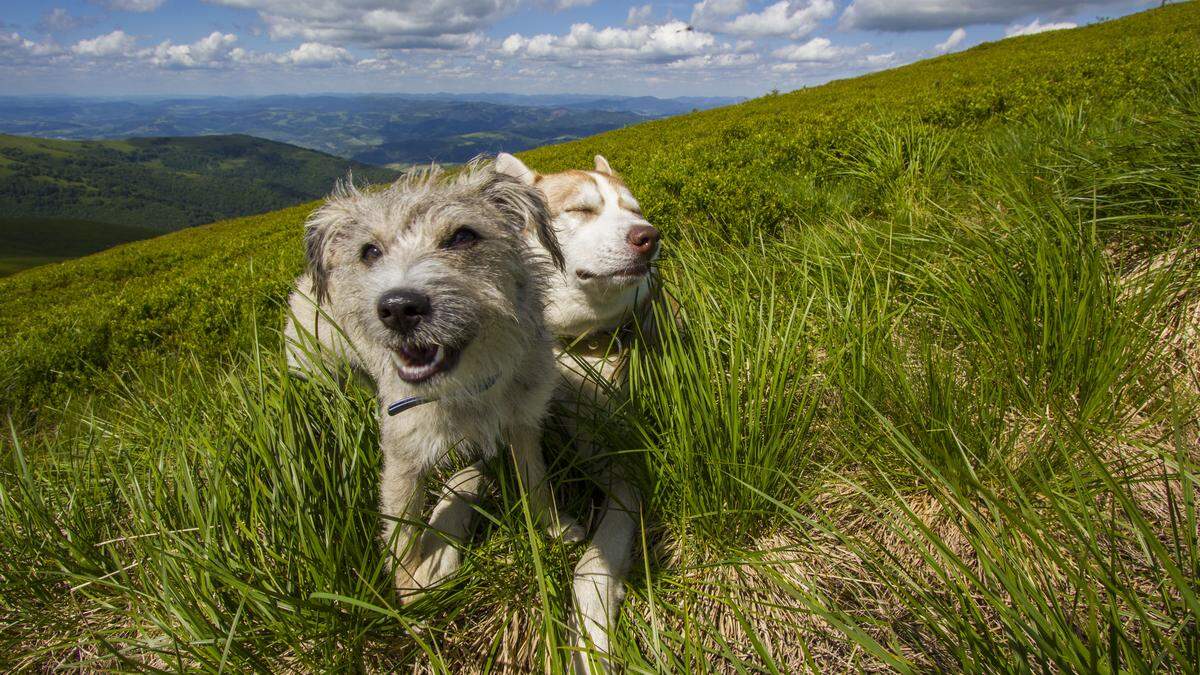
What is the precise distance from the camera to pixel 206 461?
271 centimetres

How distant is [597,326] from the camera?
4.40 metres

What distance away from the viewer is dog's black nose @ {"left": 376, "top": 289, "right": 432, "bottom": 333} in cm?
237

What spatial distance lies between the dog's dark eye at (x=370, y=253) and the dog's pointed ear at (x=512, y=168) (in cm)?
205

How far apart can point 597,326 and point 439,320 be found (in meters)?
2.07

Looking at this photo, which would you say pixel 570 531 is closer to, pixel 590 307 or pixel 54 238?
pixel 590 307

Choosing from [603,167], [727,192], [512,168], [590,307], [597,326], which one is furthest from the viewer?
[727,192]

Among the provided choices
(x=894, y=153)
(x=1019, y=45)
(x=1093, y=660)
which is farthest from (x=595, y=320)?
(x=1019, y=45)

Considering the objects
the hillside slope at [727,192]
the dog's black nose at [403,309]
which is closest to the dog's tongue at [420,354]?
the dog's black nose at [403,309]

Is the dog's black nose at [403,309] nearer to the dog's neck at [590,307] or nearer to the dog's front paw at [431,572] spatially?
the dog's front paw at [431,572]

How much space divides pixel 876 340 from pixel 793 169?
6782 mm

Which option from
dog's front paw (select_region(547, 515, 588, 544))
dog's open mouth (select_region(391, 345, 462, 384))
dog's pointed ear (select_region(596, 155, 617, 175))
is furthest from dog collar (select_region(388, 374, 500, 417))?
dog's pointed ear (select_region(596, 155, 617, 175))

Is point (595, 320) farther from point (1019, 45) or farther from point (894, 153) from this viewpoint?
point (1019, 45)

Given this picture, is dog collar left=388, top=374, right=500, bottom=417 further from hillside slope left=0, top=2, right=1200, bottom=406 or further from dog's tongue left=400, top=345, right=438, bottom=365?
hillside slope left=0, top=2, right=1200, bottom=406

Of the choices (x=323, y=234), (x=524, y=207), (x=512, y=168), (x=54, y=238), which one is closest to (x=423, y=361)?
(x=524, y=207)
